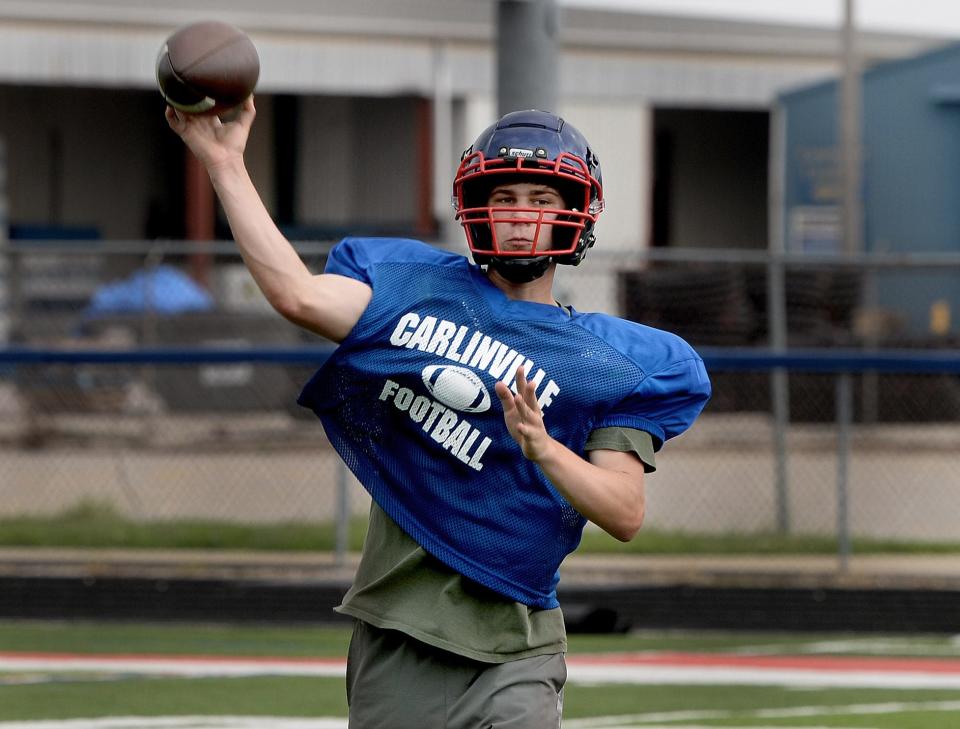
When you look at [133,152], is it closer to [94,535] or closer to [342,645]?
[94,535]

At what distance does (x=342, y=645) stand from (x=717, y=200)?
2547cm

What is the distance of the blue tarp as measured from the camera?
1396 cm

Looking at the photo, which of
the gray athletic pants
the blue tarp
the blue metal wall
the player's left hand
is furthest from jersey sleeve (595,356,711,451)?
the blue metal wall

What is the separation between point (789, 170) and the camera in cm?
2434

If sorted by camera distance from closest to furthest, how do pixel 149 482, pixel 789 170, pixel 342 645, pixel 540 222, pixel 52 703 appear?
pixel 540 222 → pixel 52 703 → pixel 342 645 → pixel 149 482 → pixel 789 170

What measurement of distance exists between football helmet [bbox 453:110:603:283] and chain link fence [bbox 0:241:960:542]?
636 centimetres

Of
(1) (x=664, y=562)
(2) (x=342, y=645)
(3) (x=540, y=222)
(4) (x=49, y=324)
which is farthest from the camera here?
(4) (x=49, y=324)

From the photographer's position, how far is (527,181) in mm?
3410

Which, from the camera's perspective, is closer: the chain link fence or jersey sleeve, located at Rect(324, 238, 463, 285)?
jersey sleeve, located at Rect(324, 238, 463, 285)

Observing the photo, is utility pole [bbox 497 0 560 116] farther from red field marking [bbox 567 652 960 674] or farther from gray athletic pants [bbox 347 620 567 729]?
gray athletic pants [bbox 347 620 567 729]

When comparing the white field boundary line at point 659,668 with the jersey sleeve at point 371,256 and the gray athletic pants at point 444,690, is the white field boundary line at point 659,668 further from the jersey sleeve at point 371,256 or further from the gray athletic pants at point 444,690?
the jersey sleeve at point 371,256

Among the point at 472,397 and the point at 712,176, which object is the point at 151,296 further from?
the point at 712,176


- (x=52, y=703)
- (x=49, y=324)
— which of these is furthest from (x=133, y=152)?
(x=52, y=703)

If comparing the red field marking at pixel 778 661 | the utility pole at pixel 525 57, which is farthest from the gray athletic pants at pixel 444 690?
the utility pole at pixel 525 57
